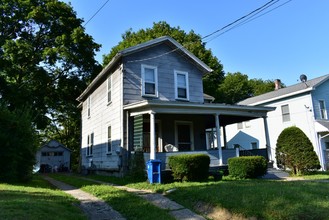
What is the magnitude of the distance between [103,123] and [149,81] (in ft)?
13.9

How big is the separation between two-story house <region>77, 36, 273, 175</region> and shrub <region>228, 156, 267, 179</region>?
151cm

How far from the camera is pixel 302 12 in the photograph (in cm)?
947

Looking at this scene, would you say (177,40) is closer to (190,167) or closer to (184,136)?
(184,136)

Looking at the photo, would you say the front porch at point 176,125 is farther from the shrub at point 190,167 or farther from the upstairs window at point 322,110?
the upstairs window at point 322,110

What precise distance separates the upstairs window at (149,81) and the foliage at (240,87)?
92.1 ft

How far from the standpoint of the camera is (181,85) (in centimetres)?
1666

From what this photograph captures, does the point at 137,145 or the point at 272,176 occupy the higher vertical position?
the point at 137,145

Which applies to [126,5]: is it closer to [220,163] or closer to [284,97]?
[220,163]

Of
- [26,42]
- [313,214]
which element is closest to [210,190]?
[313,214]

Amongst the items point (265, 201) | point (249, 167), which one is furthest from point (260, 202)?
point (249, 167)

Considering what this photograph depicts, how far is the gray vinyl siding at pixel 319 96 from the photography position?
74.3ft

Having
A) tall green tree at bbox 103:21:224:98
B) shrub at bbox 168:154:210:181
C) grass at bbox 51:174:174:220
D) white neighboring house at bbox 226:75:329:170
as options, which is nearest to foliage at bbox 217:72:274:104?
tall green tree at bbox 103:21:224:98

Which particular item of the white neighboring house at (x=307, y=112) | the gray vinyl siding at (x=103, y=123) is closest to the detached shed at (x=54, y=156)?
the gray vinyl siding at (x=103, y=123)

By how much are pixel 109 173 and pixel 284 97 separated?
15.7 metres
